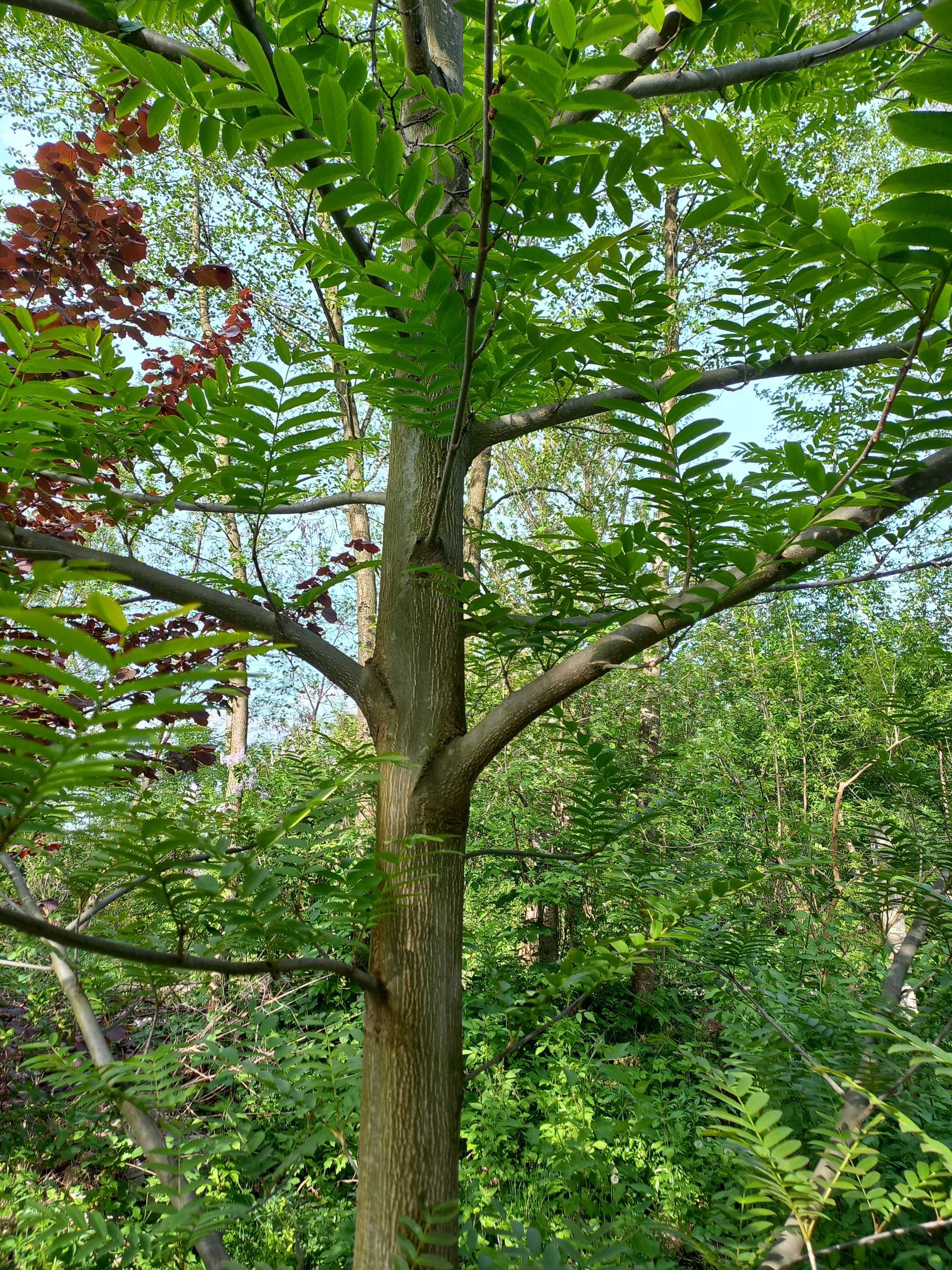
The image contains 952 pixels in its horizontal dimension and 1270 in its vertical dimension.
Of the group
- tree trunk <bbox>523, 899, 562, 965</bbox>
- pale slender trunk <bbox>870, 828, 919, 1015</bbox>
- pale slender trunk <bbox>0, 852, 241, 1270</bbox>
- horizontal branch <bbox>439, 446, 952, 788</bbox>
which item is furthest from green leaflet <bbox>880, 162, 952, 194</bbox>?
tree trunk <bbox>523, 899, 562, 965</bbox>

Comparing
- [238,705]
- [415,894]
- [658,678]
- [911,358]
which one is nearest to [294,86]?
[911,358]

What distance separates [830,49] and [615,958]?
78.0 inches

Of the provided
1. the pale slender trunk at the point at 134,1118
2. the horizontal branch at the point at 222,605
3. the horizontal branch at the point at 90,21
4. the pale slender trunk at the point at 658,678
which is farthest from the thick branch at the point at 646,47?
the pale slender trunk at the point at 658,678

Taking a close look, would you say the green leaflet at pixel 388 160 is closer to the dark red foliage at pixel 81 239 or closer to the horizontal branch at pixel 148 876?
the horizontal branch at pixel 148 876

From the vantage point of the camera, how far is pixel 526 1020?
5.69 feet

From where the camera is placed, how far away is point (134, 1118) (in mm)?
1739

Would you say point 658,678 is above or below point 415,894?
above

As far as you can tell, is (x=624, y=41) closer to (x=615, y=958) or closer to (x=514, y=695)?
(x=514, y=695)

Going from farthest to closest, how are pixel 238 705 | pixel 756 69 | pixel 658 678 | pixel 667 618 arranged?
pixel 238 705, pixel 658 678, pixel 756 69, pixel 667 618

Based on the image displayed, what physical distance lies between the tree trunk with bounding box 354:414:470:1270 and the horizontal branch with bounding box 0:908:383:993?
21cm

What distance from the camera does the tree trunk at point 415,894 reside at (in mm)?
1259

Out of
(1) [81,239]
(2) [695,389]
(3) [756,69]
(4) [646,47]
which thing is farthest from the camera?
(1) [81,239]

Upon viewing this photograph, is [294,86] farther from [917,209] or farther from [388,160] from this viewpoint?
[917,209]

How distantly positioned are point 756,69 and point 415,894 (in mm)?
1843
